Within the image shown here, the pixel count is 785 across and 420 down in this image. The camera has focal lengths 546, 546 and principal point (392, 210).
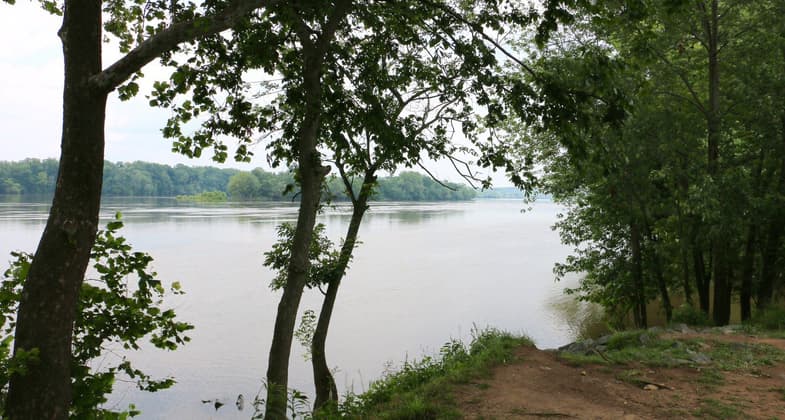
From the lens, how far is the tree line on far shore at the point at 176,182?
3551 inches

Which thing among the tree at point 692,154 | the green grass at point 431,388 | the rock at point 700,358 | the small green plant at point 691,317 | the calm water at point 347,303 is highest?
the tree at point 692,154

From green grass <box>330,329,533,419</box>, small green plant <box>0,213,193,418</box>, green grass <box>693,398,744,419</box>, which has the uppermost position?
small green plant <box>0,213,193,418</box>

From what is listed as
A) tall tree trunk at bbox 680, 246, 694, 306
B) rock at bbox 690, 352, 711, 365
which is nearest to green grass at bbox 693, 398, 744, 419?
rock at bbox 690, 352, 711, 365

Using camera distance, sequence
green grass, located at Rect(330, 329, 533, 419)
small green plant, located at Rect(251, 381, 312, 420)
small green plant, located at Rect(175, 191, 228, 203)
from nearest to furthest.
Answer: green grass, located at Rect(330, 329, 533, 419)
small green plant, located at Rect(251, 381, 312, 420)
small green plant, located at Rect(175, 191, 228, 203)

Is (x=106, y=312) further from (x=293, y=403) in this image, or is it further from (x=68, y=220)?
(x=293, y=403)

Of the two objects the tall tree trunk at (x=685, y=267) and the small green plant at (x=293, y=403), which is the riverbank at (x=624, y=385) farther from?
the tall tree trunk at (x=685, y=267)

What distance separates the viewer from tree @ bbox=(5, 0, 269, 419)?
335 cm

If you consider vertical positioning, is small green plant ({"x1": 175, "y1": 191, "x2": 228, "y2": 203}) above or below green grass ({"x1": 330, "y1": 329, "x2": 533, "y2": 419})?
above

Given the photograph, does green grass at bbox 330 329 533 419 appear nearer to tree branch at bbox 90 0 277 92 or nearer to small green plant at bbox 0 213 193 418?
small green plant at bbox 0 213 193 418

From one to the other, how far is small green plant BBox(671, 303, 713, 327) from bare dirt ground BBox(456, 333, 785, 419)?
5.43 meters

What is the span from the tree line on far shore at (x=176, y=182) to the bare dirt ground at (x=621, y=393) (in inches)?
2758

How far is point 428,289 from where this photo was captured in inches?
863

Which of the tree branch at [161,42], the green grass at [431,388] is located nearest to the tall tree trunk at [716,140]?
the green grass at [431,388]

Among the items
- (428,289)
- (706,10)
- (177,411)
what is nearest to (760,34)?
(706,10)
